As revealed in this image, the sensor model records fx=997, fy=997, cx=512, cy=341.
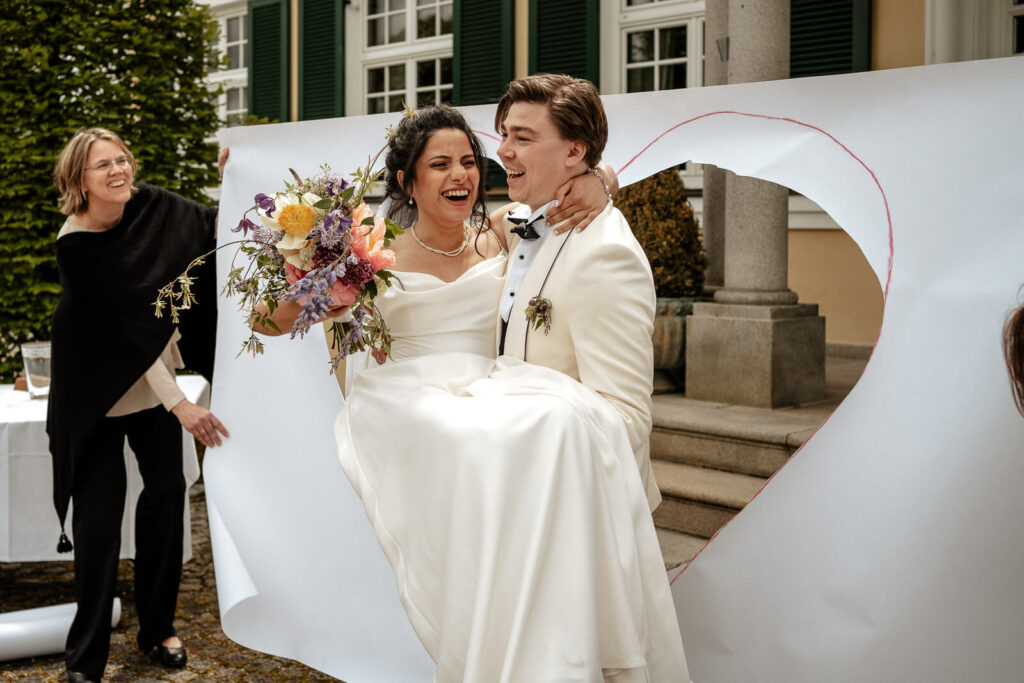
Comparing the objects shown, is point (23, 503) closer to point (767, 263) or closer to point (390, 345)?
point (390, 345)

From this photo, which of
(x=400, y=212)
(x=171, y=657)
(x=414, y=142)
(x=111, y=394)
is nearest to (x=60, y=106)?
(x=111, y=394)

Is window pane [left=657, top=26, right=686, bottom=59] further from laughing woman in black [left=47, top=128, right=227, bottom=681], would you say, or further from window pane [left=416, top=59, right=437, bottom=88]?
laughing woman in black [left=47, top=128, right=227, bottom=681]

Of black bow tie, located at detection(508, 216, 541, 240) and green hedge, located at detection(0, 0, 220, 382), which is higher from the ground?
green hedge, located at detection(0, 0, 220, 382)

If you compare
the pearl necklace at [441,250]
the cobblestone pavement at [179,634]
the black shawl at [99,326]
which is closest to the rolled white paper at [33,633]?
the cobblestone pavement at [179,634]

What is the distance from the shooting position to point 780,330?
16.0 feet

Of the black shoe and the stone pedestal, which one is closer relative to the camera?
the black shoe

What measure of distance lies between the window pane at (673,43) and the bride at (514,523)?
6268mm

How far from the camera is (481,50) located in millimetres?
9094

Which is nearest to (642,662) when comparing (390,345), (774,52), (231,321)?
(390,345)

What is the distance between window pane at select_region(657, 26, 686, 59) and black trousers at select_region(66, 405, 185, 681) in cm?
591

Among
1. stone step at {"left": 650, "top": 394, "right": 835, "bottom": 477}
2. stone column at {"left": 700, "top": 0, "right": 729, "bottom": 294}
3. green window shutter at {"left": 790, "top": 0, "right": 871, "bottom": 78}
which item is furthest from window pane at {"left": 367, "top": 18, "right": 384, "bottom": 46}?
stone step at {"left": 650, "top": 394, "right": 835, "bottom": 477}

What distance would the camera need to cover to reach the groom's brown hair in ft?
7.80

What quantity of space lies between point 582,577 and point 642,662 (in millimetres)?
243

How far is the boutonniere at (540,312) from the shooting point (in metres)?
2.40
